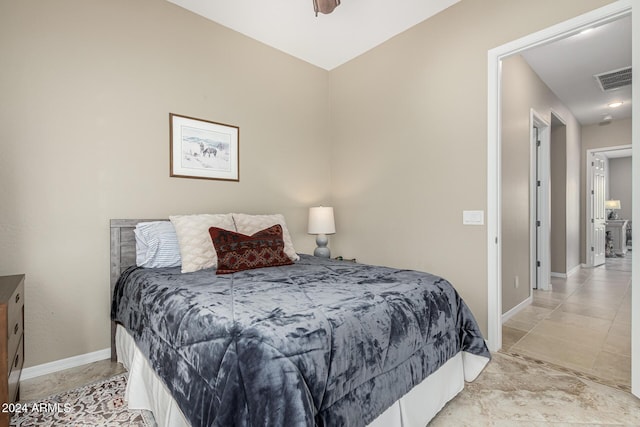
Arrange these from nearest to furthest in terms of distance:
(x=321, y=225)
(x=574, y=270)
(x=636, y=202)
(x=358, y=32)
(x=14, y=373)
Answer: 1. (x=14, y=373)
2. (x=636, y=202)
3. (x=358, y=32)
4. (x=321, y=225)
5. (x=574, y=270)

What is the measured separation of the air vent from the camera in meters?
3.93

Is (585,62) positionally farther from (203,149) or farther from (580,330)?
(203,149)

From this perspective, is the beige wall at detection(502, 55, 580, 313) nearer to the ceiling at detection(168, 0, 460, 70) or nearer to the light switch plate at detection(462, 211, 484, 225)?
the light switch plate at detection(462, 211, 484, 225)

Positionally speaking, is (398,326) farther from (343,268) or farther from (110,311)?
(110,311)

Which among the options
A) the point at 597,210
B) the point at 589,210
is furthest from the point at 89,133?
the point at 597,210

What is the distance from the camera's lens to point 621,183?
895cm

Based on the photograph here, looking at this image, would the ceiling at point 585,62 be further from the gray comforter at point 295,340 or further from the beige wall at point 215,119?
Answer: the gray comforter at point 295,340

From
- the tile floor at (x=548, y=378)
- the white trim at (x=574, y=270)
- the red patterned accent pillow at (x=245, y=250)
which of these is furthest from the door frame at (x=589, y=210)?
the red patterned accent pillow at (x=245, y=250)

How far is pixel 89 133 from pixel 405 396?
274 cm

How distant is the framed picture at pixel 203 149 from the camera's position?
281cm

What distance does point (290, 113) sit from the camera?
12.1 ft

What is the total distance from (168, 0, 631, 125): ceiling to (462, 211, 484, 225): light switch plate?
1636 millimetres

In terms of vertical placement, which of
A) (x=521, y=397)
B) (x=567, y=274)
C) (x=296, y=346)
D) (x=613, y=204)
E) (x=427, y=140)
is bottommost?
(x=521, y=397)

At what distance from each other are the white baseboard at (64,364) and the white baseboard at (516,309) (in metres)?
3.62
